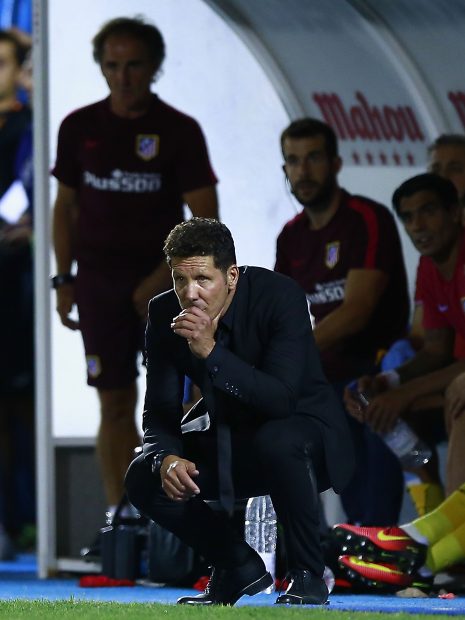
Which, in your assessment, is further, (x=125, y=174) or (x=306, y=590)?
(x=125, y=174)

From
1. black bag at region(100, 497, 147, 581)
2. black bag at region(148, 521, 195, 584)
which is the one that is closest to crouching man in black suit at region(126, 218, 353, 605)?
black bag at region(148, 521, 195, 584)

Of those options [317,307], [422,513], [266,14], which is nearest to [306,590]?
[422,513]

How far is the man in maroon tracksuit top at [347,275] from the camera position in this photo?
711cm

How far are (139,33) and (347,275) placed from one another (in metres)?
1.56

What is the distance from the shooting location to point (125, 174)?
7.64 m

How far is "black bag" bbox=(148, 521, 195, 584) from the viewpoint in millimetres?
6684

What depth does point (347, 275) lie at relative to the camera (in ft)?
23.5

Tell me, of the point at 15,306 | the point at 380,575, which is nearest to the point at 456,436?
the point at 380,575

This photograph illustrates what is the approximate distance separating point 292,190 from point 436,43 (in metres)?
0.88

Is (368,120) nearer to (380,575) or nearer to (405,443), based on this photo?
(405,443)

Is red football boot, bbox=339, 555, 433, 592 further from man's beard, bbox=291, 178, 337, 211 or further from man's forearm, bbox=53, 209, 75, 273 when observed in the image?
man's forearm, bbox=53, 209, 75, 273

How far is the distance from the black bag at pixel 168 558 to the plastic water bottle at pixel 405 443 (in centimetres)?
91

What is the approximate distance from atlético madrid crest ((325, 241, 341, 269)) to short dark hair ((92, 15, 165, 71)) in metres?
1.26

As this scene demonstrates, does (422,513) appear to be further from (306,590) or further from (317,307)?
(306,590)
